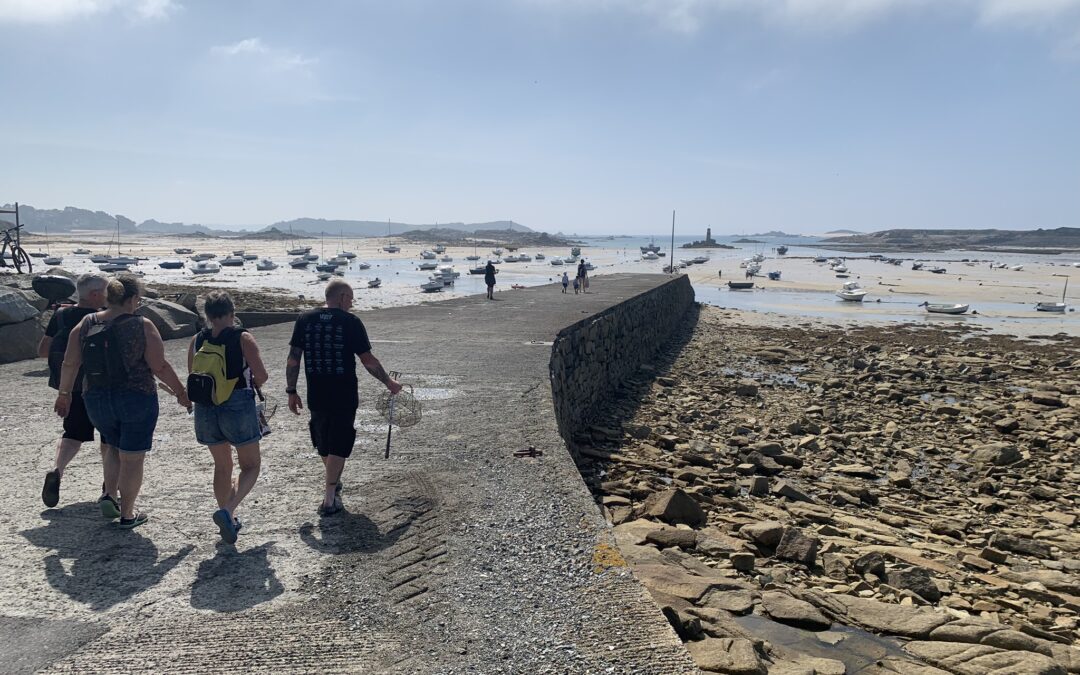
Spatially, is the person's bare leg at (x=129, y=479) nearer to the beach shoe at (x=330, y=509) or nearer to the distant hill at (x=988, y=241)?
the beach shoe at (x=330, y=509)

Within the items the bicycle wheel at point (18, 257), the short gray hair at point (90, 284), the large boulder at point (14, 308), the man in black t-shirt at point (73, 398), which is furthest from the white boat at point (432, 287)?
the short gray hair at point (90, 284)

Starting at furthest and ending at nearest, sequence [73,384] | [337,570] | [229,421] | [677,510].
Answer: [677,510] < [73,384] < [229,421] < [337,570]

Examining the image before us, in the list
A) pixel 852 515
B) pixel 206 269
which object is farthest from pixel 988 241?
pixel 852 515

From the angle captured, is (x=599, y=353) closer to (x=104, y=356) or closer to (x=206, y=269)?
(x=104, y=356)

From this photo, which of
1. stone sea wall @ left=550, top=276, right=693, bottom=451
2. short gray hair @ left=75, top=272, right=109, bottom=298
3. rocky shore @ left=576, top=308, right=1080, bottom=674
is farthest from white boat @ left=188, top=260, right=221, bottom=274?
short gray hair @ left=75, top=272, right=109, bottom=298

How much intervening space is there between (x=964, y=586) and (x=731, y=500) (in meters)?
2.26

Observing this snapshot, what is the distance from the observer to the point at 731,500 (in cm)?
740

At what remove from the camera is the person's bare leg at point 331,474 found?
14.6ft

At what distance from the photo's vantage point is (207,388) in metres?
3.92

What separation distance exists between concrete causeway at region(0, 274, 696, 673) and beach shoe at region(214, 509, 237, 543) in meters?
0.07

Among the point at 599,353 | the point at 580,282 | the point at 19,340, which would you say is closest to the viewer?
the point at 19,340

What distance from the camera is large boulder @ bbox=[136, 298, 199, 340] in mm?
12367

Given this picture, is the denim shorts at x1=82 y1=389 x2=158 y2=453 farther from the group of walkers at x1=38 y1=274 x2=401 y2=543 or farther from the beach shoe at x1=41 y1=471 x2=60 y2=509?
the beach shoe at x1=41 y1=471 x2=60 y2=509

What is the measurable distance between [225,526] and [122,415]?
93 centimetres
